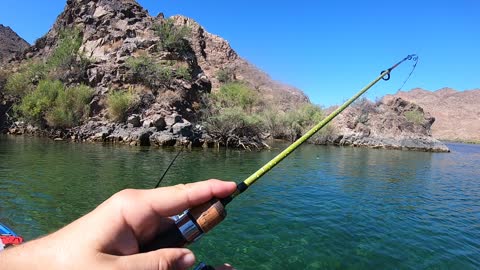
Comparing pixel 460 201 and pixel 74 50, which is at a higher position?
pixel 74 50

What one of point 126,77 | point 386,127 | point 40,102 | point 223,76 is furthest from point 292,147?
point 223,76

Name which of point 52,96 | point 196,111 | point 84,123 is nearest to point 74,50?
point 52,96

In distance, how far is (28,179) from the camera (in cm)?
1485

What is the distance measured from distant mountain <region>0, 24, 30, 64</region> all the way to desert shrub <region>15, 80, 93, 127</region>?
4987 centimetres

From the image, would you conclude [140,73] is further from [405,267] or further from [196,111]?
[405,267]

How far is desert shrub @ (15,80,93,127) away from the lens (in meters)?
40.4

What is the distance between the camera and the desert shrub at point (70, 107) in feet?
132

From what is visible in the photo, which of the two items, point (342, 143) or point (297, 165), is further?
point (342, 143)

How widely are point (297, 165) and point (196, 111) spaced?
23.8m

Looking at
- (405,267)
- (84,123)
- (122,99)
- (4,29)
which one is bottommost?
(405,267)

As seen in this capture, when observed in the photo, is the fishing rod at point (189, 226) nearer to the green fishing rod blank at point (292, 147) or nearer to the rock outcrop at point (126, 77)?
the green fishing rod blank at point (292, 147)

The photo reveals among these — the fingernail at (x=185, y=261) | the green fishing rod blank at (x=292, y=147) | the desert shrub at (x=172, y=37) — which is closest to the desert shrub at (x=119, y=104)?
the desert shrub at (x=172, y=37)

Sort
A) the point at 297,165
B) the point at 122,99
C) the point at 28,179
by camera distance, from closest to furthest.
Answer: the point at 28,179, the point at 297,165, the point at 122,99

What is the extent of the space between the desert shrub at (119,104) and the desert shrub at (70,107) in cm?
350
